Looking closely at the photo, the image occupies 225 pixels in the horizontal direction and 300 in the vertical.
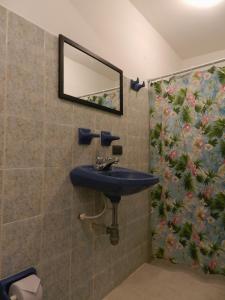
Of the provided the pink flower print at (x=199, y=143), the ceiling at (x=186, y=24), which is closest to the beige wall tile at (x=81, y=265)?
the pink flower print at (x=199, y=143)

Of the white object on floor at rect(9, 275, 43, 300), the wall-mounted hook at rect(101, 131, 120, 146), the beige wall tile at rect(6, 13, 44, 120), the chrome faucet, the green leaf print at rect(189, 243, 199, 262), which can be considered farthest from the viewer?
the green leaf print at rect(189, 243, 199, 262)

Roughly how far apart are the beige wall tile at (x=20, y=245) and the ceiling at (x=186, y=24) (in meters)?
1.92

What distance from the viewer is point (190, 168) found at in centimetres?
169

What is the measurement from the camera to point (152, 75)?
2.11 meters

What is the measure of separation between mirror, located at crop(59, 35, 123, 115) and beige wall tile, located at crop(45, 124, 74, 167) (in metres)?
0.18

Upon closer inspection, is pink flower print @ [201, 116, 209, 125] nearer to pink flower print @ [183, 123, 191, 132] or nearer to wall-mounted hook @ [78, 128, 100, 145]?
pink flower print @ [183, 123, 191, 132]

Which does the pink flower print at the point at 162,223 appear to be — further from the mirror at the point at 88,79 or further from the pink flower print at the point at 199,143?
the mirror at the point at 88,79

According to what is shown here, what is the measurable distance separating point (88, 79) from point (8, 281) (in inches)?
45.3

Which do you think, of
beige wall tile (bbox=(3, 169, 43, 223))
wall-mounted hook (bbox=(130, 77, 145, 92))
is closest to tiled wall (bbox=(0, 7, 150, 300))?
beige wall tile (bbox=(3, 169, 43, 223))

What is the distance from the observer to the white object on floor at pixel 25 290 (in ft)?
2.76

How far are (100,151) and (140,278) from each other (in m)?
1.07

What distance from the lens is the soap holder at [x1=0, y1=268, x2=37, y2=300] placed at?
866 millimetres

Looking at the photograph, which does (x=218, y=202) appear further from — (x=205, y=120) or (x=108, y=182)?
(x=108, y=182)

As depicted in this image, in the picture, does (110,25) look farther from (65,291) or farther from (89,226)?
(65,291)
